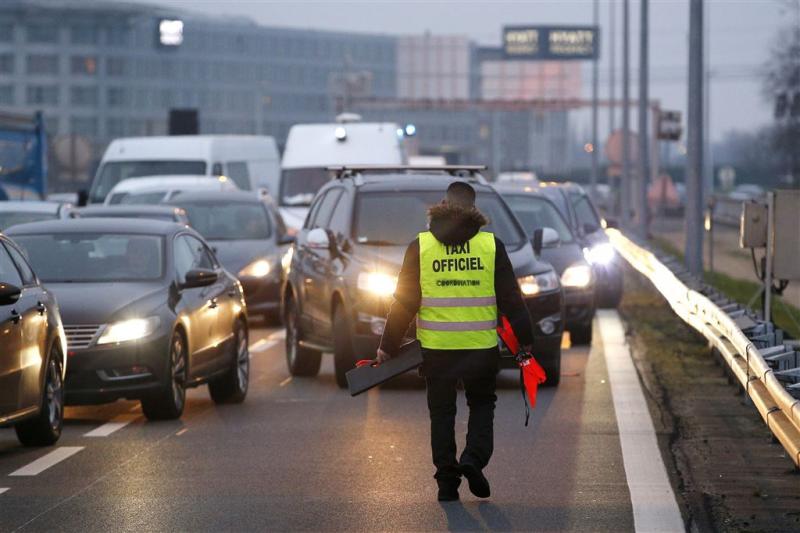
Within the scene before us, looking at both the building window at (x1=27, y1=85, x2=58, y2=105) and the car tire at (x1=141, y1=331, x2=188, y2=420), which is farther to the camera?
the building window at (x1=27, y1=85, x2=58, y2=105)

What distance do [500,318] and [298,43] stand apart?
151m

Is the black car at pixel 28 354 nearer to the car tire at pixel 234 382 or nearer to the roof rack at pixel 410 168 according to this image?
the car tire at pixel 234 382

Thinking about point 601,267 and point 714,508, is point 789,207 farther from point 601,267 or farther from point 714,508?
point 714,508

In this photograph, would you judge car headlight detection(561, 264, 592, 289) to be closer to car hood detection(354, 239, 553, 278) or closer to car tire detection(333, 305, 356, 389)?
car hood detection(354, 239, 553, 278)

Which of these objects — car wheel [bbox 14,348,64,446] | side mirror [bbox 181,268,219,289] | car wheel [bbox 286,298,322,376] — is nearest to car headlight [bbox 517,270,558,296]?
car wheel [bbox 286,298,322,376]

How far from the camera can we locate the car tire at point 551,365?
1555 cm

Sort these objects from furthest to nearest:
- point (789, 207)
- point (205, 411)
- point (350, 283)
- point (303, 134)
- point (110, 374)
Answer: point (303, 134), point (789, 207), point (350, 283), point (205, 411), point (110, 374)

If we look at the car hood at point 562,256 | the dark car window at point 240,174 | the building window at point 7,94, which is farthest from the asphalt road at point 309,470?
the building window at point 7,94

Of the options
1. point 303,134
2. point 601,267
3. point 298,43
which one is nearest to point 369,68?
point 298,43

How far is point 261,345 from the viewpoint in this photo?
20.6m

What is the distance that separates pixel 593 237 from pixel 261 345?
16.6 feet

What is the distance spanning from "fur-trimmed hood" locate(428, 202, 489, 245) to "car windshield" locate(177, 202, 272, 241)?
14.8 m

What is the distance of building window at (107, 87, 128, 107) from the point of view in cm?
14912

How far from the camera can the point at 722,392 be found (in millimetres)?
14594
